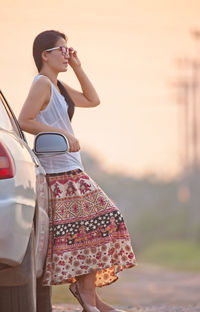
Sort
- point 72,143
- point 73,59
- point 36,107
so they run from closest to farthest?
point 72,143
point 36,107
point 73,59

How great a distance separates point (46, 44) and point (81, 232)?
4.72 ft

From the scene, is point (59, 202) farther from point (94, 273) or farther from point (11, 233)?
point (11, 233)

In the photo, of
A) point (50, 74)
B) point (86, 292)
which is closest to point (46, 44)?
point (50, 74)

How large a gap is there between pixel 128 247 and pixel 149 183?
291ft

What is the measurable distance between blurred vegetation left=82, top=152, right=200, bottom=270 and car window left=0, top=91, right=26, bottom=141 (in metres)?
25.6

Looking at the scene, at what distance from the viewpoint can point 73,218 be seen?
25.1ft

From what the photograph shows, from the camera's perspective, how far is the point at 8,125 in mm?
6637

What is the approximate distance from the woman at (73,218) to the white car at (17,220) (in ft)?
2.72

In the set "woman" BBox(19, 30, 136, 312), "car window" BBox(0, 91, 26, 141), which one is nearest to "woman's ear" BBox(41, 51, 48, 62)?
"woman" BBox(19, 30, 136, 312)

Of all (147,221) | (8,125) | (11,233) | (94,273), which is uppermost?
(8,125)

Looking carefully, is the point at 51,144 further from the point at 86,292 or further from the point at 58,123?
the point at 86,292

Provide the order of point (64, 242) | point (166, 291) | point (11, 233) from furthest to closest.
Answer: point (166, 291), point (64, 242), point (11, 233)

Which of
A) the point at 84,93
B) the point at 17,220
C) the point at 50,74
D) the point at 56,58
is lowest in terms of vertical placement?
the point at 17,220

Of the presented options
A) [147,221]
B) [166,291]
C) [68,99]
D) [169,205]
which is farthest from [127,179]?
[68,99]
